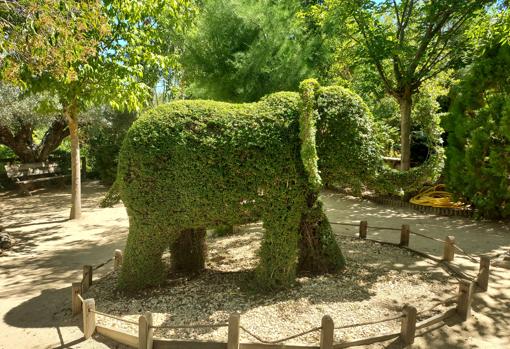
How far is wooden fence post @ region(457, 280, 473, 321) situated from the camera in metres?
5.02

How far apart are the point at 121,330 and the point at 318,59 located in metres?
8.33

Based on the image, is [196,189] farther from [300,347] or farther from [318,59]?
[318,59]

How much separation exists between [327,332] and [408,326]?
1.05m

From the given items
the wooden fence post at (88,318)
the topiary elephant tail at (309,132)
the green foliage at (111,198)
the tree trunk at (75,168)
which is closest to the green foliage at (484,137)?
the topiary elephant tail at (309,132)

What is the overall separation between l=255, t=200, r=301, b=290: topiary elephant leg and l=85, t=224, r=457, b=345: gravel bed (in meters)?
0.21

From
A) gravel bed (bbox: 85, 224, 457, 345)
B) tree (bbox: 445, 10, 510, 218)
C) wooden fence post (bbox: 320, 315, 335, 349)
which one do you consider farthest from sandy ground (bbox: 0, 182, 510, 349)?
tree (bbox: 445, 10, 510, 218)

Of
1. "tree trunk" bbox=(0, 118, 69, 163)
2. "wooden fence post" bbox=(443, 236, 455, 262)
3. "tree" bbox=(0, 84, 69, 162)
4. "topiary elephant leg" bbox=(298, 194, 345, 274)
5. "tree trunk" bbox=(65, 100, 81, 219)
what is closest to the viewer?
"topiary elephant leg" bbox=(298, 194, 345, 274)

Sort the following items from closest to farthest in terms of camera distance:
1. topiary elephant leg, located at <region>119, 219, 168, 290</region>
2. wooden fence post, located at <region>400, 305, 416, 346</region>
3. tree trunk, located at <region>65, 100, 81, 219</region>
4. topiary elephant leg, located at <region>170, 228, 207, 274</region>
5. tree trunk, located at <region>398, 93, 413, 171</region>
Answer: wooden fence post, located at <region>400, 305, 416, 346</region>, topiary elephant leg, located at <region>119, 219, 168, 290</region>, topiary elephant leg, located at <region>170, 228, 207, 274</region>, tree trunk, located at <region>65, 100, 81, 219</region>, tree trunk, located at <region>398, 93, 413, 171</region>

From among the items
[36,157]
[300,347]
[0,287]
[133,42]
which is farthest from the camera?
[36,157]

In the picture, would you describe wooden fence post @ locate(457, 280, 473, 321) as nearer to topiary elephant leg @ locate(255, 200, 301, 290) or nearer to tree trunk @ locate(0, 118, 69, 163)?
topiary elephant leg @ locate(255, 200, 301, 290)

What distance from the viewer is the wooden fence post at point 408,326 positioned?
4410mm

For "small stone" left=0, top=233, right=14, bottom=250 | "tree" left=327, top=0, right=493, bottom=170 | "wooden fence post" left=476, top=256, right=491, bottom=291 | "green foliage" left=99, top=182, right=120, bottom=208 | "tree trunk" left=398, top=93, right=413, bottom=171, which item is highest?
"tree" left=327, top=0, right=493, bottom=170

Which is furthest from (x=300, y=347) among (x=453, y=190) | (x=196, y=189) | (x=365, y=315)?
(x=453, y=190)

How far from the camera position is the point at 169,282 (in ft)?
19.8
